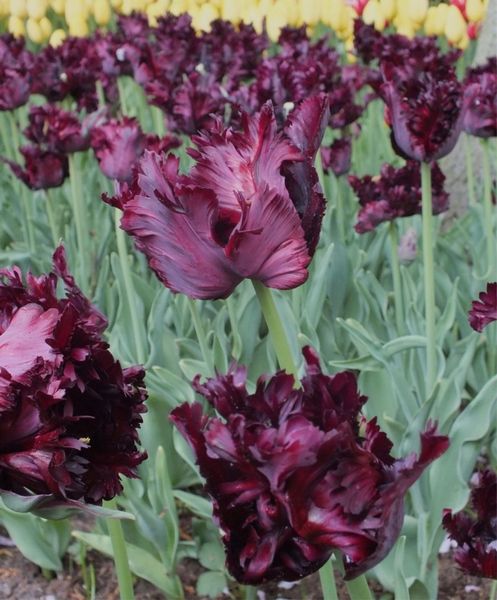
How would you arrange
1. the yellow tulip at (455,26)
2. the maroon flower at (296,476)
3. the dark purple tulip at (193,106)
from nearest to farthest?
1. the maroon flower at (296,476)
2. the dark purple tulip at (193,106)
3. the yellow tulip at (455,26)

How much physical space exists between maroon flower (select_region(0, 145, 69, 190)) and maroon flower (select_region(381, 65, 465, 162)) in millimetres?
945

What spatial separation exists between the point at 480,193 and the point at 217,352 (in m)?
1.45

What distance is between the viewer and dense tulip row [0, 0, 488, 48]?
152 inches

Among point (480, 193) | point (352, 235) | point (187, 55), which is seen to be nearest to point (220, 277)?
point (352, 235)

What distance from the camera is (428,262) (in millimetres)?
1538

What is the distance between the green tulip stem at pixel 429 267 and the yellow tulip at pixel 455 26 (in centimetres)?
250

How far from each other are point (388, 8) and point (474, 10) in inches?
22.8

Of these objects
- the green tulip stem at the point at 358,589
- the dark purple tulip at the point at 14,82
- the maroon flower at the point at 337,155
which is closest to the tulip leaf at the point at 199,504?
the green tulip stem at the point at 358,589

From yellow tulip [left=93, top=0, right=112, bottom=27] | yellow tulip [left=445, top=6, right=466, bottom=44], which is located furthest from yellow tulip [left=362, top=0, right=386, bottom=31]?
yellow tulip [left=93, top=0, right=112, bottom=27]

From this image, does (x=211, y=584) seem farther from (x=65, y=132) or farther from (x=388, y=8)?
(x=388, y=8)

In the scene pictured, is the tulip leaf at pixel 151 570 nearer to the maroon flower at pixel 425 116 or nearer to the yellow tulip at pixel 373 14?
the maroon flower at pixel 425 116

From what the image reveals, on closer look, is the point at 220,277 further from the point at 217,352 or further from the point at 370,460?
the point at 217,352

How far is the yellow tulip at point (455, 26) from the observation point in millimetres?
3779

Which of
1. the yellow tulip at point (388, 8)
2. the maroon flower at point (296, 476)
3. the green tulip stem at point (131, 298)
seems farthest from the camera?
the yellow tulip at point (388, 8)
